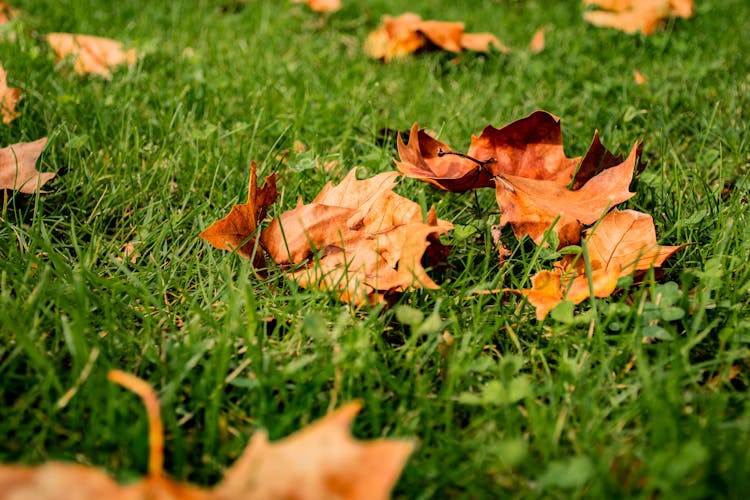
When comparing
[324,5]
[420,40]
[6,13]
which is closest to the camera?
[420,40]

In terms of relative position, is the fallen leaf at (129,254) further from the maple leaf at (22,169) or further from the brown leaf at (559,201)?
the brown leaf at (559,201)

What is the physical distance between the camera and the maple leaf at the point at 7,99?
187 cm

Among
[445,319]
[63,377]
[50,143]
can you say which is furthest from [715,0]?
[63,377]

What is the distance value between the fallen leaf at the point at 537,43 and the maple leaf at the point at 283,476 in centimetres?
236

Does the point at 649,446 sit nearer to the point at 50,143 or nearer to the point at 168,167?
→ the point at 168,167

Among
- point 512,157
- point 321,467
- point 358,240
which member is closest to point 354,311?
point 358,240

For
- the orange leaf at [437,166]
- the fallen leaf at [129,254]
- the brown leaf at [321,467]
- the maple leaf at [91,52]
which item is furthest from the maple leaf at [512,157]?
the maple leaf at [91,52]

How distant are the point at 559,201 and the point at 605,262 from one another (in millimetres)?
180

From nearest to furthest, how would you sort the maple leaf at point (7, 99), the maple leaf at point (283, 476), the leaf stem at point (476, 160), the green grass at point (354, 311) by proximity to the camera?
the maple leaf at point (283, 476), the green grass at point (354, 311), the leaf stem at point (476, 160), the maple leaf at point (7, 99)

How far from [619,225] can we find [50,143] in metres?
1.46

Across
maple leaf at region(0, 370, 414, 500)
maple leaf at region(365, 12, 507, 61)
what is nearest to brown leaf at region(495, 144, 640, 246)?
maple leaf at region(0, 370, 414, 500)

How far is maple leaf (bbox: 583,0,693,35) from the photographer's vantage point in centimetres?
288

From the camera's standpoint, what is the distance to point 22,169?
5.22 feet

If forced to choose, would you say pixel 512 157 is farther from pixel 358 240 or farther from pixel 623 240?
pixel 358 240
